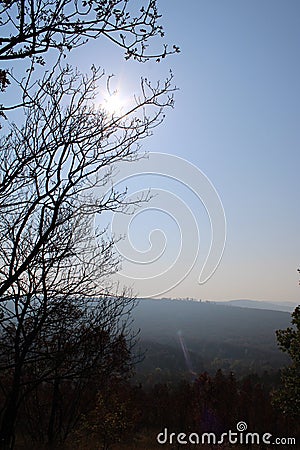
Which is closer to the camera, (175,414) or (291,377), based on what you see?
(291,377)

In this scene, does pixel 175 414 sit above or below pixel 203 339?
above

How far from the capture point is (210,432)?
26.7 m

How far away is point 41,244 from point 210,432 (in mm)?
26147

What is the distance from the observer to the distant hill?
93812 millimetres

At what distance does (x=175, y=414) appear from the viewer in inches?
1610

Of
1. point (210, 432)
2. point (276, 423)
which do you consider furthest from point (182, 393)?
point (210, 432)

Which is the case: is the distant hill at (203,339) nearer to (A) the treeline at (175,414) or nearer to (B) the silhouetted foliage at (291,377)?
(A) the treeline at (175,414)

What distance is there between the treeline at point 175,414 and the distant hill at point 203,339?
2816 centimetres

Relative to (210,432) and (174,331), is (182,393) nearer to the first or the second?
(210,432)

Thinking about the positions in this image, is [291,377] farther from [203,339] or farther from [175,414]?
[203,339]

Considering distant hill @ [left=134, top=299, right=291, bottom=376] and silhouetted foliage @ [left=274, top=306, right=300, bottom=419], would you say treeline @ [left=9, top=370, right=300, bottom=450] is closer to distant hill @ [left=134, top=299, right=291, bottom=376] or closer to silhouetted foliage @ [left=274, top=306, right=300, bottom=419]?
silhouetted foliage @ [left=274, top=306, right=300, bottom=419]

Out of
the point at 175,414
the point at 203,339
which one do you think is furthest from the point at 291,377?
the point at 203,339

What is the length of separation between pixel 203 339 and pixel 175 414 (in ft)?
327

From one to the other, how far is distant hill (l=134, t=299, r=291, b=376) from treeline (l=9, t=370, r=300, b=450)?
2816 cm
